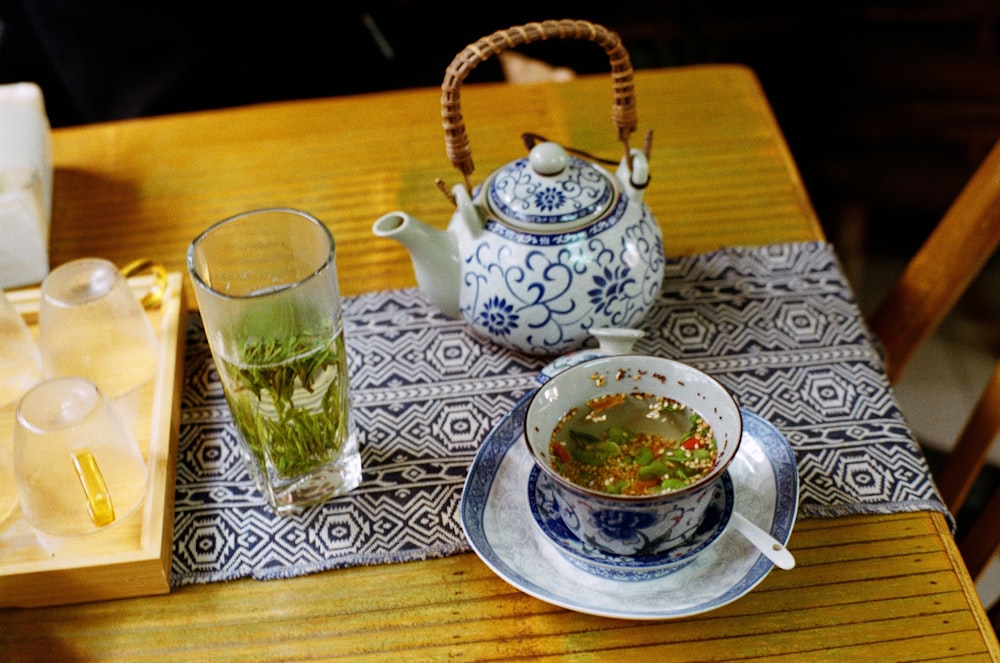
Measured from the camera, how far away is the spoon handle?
2.10 feet

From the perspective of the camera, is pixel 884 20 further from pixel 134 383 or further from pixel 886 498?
pixel 134 383

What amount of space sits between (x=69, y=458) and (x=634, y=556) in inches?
17.3

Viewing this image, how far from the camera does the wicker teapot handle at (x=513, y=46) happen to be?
0.75 meters

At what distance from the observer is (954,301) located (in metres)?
0.97

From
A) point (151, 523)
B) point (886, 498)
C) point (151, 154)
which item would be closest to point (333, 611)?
point (151, 523)

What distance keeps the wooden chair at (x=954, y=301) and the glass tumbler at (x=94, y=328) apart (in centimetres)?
79

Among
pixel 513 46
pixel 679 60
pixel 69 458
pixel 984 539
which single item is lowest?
pixel 679 60

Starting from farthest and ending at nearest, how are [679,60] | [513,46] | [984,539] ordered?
[679,60] < [984,539] < [513,46]

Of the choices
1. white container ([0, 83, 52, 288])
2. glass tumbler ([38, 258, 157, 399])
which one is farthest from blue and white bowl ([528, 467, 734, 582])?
white container ([0, 83, 52, 288])

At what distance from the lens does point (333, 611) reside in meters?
0.69

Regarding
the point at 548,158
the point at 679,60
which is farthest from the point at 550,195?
the point at 679,60

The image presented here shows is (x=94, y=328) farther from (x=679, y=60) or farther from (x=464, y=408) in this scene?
(x=679, y=60)

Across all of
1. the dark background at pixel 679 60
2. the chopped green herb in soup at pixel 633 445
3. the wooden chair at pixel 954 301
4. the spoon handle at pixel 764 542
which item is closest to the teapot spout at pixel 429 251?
the chopped green herb in soup at pixel 633 445

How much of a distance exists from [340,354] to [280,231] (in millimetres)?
113
